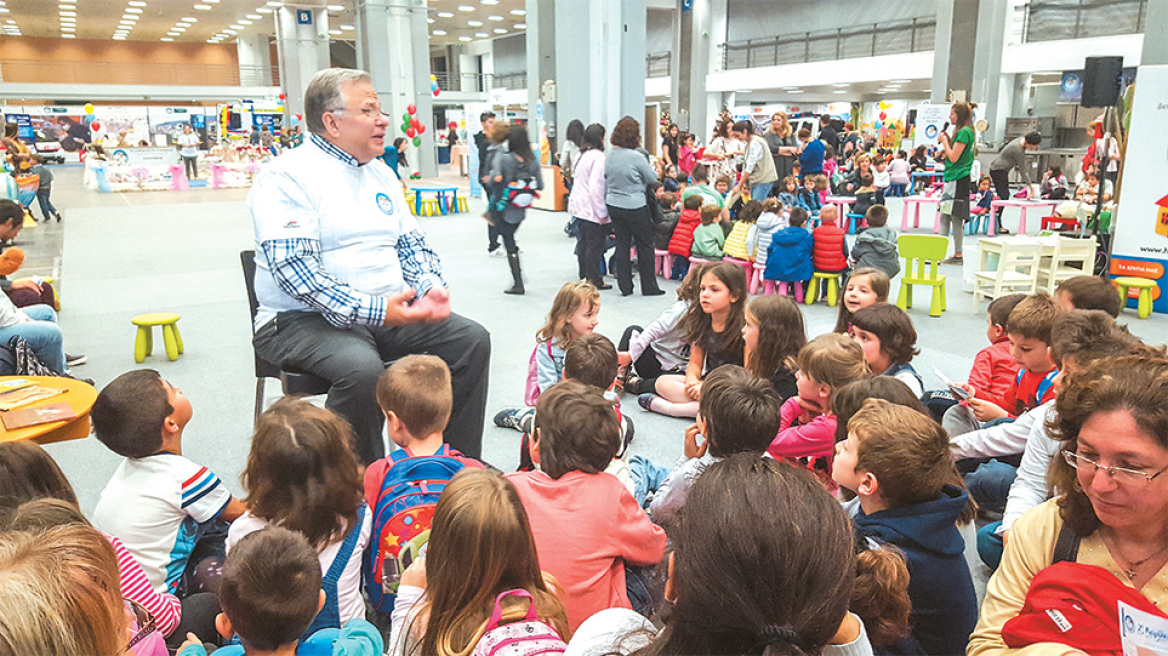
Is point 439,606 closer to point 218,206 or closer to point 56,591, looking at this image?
point 56,591

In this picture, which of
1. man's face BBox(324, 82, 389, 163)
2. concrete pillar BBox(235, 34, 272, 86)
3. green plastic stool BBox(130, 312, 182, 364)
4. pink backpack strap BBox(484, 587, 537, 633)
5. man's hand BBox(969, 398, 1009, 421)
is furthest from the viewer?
concrete pillar BBox(235, 34, 272, 86)

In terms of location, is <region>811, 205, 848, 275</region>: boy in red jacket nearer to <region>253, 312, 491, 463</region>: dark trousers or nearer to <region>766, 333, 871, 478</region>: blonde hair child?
<region>766, 333, 871, 478</region>: blonde hair child

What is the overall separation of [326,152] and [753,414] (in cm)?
181

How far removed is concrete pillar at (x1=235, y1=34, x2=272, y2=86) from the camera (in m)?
30.7

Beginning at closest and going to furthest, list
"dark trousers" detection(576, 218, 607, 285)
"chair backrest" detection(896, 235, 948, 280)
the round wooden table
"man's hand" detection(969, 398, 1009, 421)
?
the round wooden table → "man's hand" detection(969, 398, 1009, 421) → "chair backrest" detection(896, 235, 948, 280) → "dark trousers" detection(576, 218, 607, 285)

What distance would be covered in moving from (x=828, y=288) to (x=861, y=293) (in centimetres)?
250

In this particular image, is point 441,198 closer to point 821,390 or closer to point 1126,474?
point 821,390

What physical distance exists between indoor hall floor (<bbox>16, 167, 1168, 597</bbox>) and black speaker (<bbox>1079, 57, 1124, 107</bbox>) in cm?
175

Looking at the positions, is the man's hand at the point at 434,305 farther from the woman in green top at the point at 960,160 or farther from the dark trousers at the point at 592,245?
the woman in green top at the point at 960,160

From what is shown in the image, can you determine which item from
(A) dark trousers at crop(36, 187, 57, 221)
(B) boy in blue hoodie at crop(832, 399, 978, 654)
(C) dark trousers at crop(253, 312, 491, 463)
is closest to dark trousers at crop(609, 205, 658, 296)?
(C) dark trousers at crop(253, 312, 491, 463)

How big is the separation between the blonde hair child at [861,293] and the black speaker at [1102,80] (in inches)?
149

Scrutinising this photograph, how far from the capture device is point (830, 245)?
630cm

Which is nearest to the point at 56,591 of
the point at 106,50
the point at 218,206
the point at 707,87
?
the point at 218,206

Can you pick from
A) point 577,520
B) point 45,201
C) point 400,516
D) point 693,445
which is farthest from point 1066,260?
point 45,201
